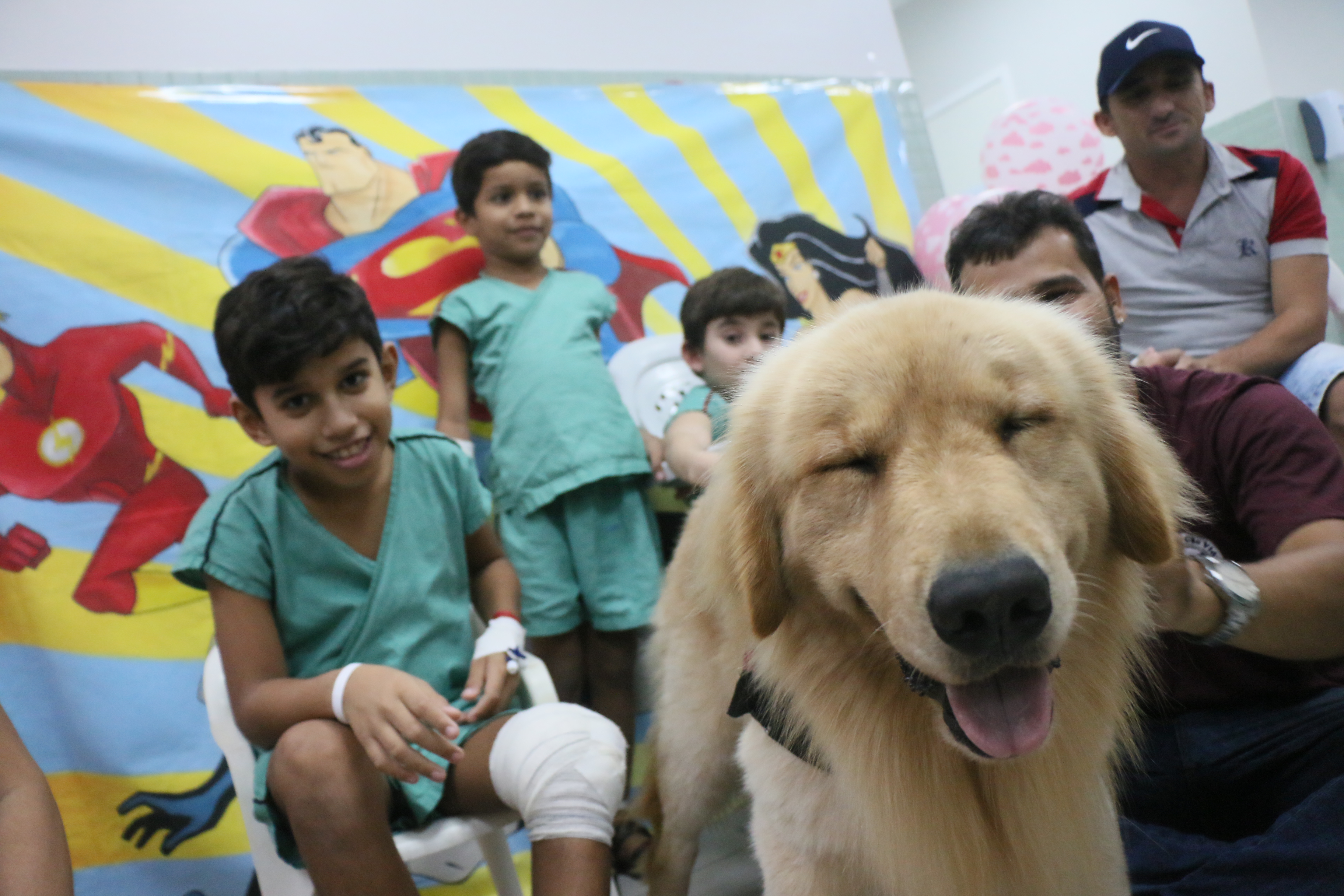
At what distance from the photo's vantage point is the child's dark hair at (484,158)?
2594 millimetres

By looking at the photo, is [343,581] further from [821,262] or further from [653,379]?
[821,262]

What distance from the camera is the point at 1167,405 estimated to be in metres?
1.57

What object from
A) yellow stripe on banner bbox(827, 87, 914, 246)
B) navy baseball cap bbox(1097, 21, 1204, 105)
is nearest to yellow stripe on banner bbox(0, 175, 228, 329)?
yellow stripe on banner bbox(827, 87, 914, 246)

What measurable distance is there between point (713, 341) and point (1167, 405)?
4.24ft

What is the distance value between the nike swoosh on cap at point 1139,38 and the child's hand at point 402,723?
284 cm

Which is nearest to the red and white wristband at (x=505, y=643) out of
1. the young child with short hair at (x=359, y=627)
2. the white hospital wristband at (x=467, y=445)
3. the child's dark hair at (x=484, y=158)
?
the young child with short hair at (x=359, y=627)

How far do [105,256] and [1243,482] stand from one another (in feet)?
9.06

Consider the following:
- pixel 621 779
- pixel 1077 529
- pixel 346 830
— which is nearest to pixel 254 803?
pixel 346 830

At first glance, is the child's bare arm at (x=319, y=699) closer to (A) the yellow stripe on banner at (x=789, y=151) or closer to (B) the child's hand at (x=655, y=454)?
(B) the child's hand at (x=655, y=454)

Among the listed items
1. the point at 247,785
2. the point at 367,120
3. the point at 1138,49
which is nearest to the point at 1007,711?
the point at 247,785

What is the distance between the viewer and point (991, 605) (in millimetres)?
864

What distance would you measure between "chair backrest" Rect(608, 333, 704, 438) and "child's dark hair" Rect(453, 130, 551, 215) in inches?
26.8

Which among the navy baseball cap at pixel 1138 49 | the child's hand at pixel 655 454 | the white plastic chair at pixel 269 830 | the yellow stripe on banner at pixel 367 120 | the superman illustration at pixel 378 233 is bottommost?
the white plastic chair at pixel 269 830

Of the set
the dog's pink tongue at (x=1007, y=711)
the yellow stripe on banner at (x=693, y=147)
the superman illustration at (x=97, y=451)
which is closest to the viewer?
the dog's pink tongue at (x=1007, y=711)
